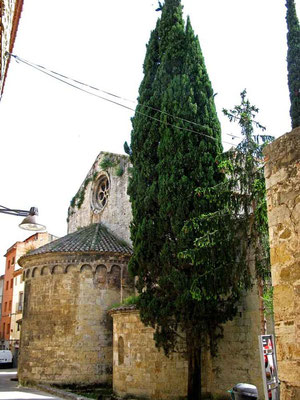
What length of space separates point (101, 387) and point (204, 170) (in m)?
9.08

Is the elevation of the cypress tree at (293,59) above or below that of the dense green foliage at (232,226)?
above

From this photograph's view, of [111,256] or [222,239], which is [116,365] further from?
[222,239]

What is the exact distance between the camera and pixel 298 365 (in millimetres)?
4176

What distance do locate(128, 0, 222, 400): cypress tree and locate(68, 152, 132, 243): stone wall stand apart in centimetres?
556

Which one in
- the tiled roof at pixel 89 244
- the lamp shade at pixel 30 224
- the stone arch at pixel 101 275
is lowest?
the lamp shade at pixel 30 224

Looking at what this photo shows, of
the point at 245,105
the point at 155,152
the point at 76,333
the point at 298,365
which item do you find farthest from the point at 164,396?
the point at 298,365

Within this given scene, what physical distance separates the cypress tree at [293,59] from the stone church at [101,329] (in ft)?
20.1

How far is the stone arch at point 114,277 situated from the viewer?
17.6 m

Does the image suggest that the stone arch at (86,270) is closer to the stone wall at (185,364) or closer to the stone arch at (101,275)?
the stone arch at (101,275)

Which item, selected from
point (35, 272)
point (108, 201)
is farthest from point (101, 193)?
point (35, 272)

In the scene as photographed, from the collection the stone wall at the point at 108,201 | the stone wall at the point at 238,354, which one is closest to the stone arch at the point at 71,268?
the stone wall at the point at 108,201

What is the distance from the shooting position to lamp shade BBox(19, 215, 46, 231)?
26.6 ft

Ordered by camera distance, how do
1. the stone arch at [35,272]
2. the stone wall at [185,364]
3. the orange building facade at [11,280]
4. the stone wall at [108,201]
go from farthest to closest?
the orange building facade at [11,280]
the stone wall at [108,201]
the stone arch at [35,272]
the stone wall at [185,364]

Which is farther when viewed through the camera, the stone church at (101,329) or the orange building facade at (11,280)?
the orange building facade at (11,280)
